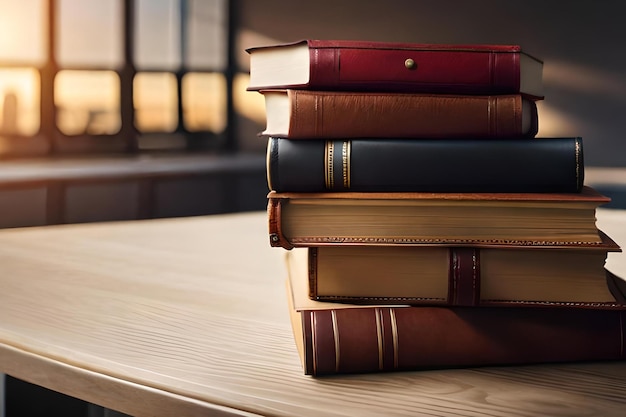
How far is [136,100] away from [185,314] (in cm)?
345

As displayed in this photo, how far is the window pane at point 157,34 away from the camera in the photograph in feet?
12.8

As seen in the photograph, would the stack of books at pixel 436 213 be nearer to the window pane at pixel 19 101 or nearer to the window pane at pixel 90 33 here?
the window pane at pixel 19 101

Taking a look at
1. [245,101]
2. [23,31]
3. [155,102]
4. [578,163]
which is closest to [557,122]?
[245,101]

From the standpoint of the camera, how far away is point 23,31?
135 inches

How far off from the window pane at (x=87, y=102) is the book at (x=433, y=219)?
133 inches

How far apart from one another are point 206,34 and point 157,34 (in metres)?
0.35

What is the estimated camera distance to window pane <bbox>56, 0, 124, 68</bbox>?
11.8 ft

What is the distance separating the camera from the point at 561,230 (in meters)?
0.47

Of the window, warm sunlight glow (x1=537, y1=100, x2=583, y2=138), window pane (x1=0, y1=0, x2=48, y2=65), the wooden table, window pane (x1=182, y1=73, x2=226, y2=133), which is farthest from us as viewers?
window pane (x1=182, y1=73, x2=226, y2=133)

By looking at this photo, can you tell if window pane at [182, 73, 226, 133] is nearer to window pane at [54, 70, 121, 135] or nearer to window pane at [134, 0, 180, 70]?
window pane at [134, 0, 180, 70]

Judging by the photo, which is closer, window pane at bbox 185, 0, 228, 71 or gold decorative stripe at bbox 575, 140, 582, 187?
gold decorative stripe at bbox 575, 140, 582, 187

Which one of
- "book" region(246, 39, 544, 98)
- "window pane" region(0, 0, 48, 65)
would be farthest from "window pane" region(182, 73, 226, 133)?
"book" region(246, 39, 544, 98)

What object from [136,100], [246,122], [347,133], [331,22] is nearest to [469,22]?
[331,22]

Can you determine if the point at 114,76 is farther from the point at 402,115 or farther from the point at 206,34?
the point at 402,115
